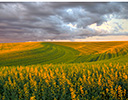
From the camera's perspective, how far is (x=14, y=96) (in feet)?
17.1

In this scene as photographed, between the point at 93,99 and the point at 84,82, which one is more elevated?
the point at 84,82

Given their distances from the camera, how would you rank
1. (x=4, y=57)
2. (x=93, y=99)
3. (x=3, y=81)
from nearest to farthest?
(x=93, y=99) → (x=3, y=81) → (x=4, y=57)

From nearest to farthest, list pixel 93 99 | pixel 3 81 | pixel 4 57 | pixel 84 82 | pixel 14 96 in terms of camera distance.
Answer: pixel 93 99
pixel 14 96
pixel 84 82
pixel 3 81
pixel 4 57

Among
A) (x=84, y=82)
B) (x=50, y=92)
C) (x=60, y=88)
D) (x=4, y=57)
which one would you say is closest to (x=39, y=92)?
(x=50, y=92)

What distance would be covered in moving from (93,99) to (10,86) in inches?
166

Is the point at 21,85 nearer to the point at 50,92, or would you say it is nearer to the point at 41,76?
the point at 41,76

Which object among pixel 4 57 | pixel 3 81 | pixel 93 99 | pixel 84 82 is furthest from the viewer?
pixel 4 57

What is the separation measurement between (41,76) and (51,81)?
3.06ft

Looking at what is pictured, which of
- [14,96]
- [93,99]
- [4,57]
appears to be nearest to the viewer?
[93,99]

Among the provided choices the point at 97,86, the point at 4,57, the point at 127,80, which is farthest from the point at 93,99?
the point at 4,57

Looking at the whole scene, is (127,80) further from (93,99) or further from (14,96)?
(14,96)

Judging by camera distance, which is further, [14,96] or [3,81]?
[3,81]

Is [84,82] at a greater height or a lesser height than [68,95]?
greater

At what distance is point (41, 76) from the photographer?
257 inches
